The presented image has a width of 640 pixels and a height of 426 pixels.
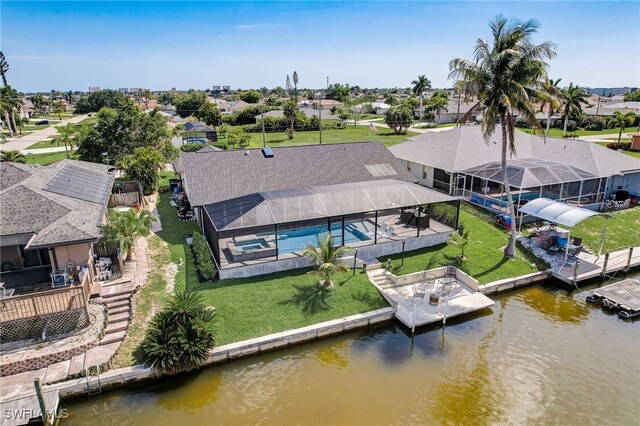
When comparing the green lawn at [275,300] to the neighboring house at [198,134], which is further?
the neighboring house at [198,134]

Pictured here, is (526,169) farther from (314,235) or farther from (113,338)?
(113,338)

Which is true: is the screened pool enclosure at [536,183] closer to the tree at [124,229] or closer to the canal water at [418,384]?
the canal water at [418,384]

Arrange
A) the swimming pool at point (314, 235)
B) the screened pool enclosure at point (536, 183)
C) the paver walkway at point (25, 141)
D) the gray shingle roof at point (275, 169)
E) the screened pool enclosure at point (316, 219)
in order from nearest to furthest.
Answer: the screened pool enclosure at point (316, 219)
the swimming pool at point (314, 235)
the gray shingle roof at point (275, 169)
the screened pool enclosure at point (536, 183)
the paver walkway at point (25, 141)

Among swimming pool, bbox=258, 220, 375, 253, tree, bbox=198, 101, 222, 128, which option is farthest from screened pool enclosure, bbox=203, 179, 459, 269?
tree, bbox=198, 101, 222, 128

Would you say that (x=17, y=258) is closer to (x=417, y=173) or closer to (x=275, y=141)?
(x=417, y=173)

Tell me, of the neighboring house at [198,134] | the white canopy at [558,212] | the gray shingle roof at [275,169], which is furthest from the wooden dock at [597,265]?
the neighboring house at [198,134]

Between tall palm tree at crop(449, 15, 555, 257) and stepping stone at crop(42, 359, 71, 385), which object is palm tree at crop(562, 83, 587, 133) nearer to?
tall palm tree at crop(449, 15, 555, 257)
